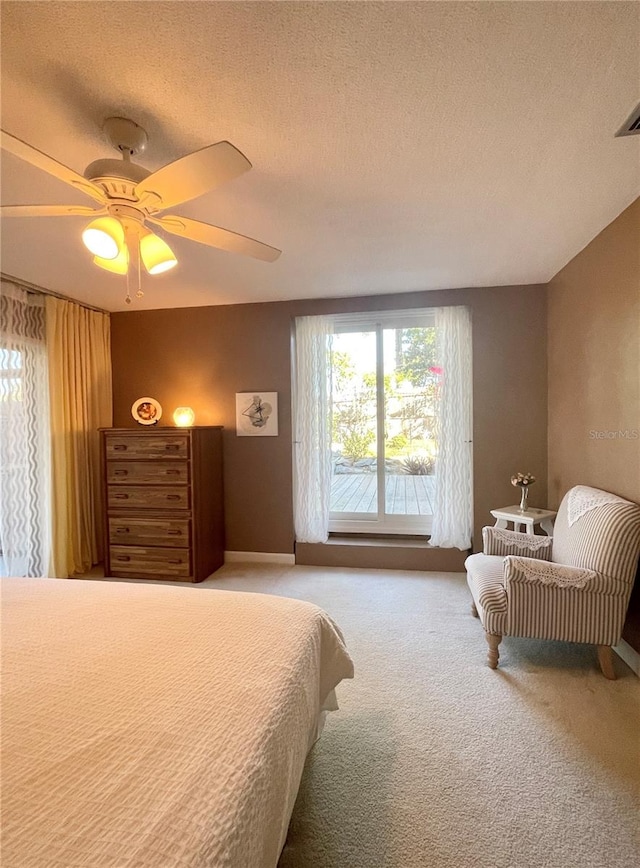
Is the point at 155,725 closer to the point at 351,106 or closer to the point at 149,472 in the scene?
the point at 351,106

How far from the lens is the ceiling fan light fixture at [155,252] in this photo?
1.57m

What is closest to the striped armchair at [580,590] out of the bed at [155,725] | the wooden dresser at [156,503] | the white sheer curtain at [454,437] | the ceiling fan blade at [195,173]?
the bed at [155,725]

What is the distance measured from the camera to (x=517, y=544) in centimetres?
255

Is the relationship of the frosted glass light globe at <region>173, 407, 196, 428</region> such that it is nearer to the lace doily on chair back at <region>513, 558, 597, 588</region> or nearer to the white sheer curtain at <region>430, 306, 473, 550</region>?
the white sheer curtain at <region>430, 306, 473, 550</region>

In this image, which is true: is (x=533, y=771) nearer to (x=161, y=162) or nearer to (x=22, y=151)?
(x=22, y=151)

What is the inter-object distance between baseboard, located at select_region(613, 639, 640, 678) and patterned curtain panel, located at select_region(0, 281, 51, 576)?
4031mm

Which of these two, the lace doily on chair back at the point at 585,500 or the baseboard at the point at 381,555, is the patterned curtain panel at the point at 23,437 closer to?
the baseboard at the point at 381,555

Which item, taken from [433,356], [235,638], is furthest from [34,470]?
A: [433,356]

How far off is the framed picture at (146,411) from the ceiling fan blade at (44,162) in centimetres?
239

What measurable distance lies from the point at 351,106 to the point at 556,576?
2232 millimetres

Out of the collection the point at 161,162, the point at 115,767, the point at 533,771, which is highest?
the point at 161,162

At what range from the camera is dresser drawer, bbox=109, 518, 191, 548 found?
10.7ft

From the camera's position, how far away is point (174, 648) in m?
1.12

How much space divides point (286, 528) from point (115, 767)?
2.97 meters
